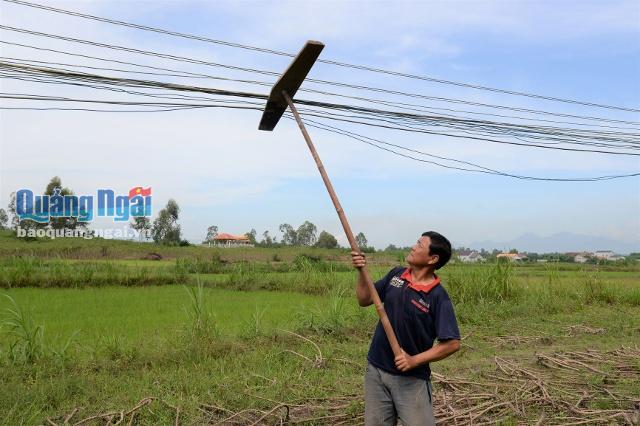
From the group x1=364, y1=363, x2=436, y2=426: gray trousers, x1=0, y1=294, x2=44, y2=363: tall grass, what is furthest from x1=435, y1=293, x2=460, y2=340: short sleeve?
x1=0, y1=294, x2=44, y2=363: tall grass

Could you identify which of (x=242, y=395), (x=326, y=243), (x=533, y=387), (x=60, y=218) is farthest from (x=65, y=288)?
(x=326, y=243)

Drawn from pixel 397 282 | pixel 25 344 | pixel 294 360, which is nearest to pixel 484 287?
pixel 294 360

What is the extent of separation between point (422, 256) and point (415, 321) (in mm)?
310

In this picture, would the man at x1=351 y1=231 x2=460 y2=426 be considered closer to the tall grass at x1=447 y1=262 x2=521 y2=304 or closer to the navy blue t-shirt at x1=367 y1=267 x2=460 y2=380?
the navy blue t-shirt at x1=367 y1=267 x2=460 y2=380

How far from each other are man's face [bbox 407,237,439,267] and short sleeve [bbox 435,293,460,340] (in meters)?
0.18

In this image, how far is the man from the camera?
254 centimetres

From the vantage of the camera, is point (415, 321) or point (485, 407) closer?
point (415, 321)

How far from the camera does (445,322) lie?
2.54m

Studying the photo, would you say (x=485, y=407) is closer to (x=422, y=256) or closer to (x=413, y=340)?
(x=413, y=340)

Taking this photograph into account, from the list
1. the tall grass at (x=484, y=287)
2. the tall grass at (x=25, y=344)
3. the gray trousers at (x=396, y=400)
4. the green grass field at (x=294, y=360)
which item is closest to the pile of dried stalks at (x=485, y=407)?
the green grass field at (x=294, y=360)

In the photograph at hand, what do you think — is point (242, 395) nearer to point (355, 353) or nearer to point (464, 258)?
point (355, 353)

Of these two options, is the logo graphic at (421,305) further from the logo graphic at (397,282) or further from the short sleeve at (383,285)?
the short sleeve at (383,285)

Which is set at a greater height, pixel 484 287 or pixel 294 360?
pixel 484 287

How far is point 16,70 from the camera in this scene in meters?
4.44
